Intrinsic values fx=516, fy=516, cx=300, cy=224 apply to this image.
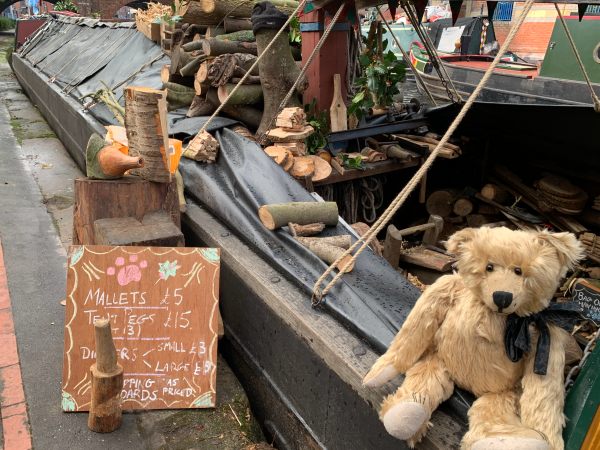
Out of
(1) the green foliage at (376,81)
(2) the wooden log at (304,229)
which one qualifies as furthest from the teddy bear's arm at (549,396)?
(1) the green foliage at (376,81)

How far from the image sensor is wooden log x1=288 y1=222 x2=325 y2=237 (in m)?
3.35

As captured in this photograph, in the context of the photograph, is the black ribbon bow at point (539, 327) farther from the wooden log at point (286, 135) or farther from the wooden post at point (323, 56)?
the wooden post at point (323, 56)

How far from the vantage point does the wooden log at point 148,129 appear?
11.7ft

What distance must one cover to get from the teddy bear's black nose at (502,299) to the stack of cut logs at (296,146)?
272cm

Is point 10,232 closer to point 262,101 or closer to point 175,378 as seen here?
point 262,101

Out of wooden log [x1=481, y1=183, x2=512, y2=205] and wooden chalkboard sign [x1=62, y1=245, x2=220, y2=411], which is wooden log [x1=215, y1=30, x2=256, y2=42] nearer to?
wooden chalkboard sign [x1=62, y1=245, x2=220, y2=411]

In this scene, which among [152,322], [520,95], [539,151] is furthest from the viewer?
[520,95]

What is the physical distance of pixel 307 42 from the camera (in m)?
4.89

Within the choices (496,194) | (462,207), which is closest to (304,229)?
(462,207)

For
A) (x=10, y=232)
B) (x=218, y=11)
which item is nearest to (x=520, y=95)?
(x=218, y=11)

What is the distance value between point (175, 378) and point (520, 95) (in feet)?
20.2

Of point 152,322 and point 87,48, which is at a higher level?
point 87,48

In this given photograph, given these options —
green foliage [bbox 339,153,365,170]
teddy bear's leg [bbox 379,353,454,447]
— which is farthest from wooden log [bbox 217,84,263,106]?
teddy bear's leg [bbox 379,353,454,447]

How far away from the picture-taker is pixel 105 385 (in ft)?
9.34
